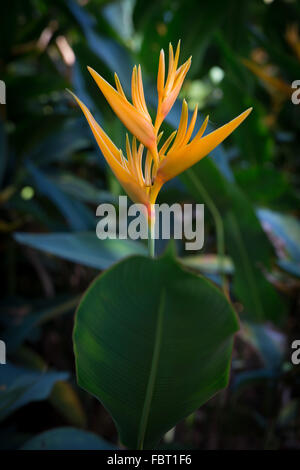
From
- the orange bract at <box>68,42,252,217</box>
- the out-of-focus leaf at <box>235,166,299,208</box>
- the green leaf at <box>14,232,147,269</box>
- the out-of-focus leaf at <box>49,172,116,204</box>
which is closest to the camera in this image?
the orange bract at <box>68,42,252,217</box>

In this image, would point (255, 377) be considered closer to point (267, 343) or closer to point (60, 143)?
point (267, 343)

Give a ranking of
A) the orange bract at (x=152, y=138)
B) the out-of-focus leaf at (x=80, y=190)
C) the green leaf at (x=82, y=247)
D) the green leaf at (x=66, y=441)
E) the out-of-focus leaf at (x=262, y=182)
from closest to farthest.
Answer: the orange bract at (x=152, y=138)
the green leaf at (x=66, y=441)
the green leaf at (x=82, y=247)
the out-of-focus leaf at (x=262, y=182)
the out-of-focus leaf at (x=80, y=190)

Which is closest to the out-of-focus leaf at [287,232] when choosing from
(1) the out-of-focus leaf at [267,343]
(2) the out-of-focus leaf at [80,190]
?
(1) the out-of-focus leaf at [267,343]

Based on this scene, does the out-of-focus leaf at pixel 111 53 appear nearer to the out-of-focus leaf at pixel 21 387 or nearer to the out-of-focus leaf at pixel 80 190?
the out-of-focus leaf at pixel 80 190

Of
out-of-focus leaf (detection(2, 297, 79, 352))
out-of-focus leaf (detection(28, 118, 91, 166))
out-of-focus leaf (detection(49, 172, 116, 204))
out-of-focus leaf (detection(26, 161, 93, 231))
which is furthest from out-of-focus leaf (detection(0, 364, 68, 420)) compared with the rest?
out-of-focus leaf (detection(28, 118, 91, 166))

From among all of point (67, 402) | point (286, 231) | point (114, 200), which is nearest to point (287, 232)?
point (286, 231)

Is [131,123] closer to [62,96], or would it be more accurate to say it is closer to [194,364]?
[194,364]

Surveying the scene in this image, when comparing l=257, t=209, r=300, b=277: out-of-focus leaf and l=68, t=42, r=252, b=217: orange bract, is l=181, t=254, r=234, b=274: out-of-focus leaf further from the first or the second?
l=68, t=42, r=252, b=217: orange bract
